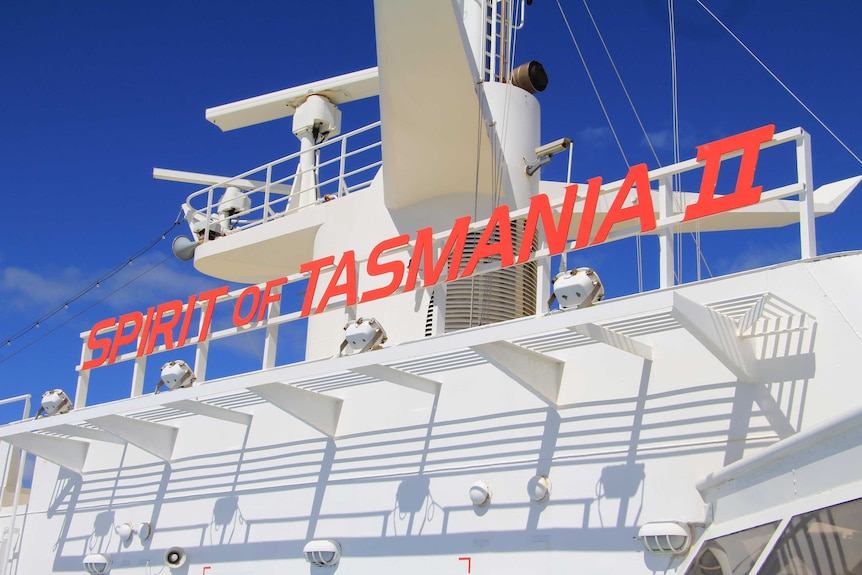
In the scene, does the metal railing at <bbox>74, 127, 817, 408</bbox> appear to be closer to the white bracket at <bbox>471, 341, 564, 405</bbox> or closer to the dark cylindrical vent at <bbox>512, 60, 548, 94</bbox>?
the white bracket at <bbox>471, 341, 564, 405</bbox>

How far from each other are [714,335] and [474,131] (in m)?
5.23

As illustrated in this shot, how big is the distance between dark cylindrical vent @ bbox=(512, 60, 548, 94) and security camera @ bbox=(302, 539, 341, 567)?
6.98 meters

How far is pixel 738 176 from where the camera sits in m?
8.48

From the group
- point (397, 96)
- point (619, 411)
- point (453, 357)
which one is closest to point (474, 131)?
point (397, 96)

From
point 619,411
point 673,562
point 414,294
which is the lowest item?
point 673,562

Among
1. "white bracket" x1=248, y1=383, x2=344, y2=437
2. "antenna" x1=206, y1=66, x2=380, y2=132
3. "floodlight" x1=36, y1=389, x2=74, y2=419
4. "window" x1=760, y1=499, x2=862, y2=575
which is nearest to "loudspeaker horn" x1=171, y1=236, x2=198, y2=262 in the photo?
"antenna" x1=206, y1=66, x2=380, y2=132

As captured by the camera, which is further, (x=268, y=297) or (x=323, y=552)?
(x=268, y=297)

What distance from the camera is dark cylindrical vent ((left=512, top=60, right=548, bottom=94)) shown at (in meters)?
13.7

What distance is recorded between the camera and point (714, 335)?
812cm

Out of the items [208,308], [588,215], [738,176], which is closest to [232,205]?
[208,308]

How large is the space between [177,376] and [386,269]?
347cm

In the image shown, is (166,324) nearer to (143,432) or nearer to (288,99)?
(143,432)

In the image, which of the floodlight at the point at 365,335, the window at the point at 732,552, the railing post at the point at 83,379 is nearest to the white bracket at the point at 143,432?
the railing post at the point at 83,379

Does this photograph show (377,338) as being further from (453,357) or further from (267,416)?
(267,416)
